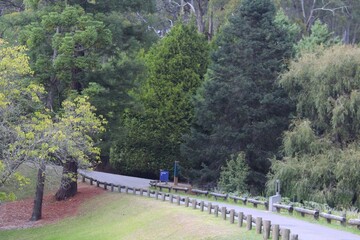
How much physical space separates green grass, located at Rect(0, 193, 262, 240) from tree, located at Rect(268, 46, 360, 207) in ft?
26.5

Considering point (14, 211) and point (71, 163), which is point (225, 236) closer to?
point (71, 163)

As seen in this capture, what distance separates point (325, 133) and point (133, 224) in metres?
13.4

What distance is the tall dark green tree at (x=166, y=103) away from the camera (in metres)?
46.1

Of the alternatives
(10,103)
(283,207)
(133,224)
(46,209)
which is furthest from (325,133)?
(10,103)

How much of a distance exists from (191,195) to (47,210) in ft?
27.2

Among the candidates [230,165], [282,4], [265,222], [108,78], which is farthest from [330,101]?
[282,4]

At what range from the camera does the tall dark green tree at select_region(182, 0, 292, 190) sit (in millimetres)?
39375

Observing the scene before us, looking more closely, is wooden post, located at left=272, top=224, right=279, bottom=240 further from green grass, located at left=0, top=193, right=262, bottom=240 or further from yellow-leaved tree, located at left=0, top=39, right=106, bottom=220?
yellow-leaved tree, located at left=0, top=39, right=106, bottom=220

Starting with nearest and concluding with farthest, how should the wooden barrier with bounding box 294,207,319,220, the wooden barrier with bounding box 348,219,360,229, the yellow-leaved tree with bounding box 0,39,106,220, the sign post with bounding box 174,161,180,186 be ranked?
the wooden barrier with bounding box 348,219,360,229, the wooden barrier with bounding box 294,207,319,220, the yellow-leaved tree with bounding box 0,39,106,220, the sign post with bounding box 174,161,180,186

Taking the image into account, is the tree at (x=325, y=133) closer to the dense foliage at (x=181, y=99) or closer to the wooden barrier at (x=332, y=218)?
the dense foliage at (x=181, y=99)

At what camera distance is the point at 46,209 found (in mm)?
35844

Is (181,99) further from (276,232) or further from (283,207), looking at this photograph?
(276,232)

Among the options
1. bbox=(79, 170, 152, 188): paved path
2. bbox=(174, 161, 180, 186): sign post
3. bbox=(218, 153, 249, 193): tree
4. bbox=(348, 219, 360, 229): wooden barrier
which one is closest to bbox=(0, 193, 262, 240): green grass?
bbox=(348, 219, 360, 229): wooden barrier

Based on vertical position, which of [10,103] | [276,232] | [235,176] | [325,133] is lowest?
[276,232]
